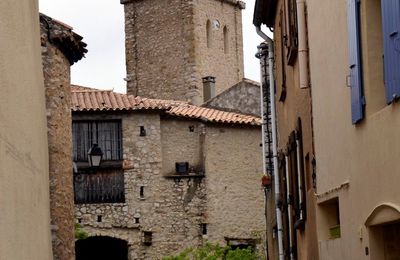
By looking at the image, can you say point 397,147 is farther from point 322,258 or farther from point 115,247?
point 115,247

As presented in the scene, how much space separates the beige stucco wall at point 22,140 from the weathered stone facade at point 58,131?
566 cm

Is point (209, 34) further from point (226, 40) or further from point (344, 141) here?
point (344, 141)

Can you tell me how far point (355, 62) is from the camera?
37.9 feet

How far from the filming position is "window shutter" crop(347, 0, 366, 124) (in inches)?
448

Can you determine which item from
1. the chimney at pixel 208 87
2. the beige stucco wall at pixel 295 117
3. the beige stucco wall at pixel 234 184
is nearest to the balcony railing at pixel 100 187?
the beige stucco wall at pixel 234 184

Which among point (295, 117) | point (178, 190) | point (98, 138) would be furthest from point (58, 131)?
point (178, 190)

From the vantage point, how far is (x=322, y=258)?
14789 mm

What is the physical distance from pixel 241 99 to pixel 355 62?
31902 millimetres

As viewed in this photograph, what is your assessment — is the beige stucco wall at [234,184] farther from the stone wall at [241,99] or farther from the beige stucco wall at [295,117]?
the beige stucco wall at [295,117]

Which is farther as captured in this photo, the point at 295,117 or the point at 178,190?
the point at 178,190

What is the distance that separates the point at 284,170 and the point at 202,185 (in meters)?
17.5

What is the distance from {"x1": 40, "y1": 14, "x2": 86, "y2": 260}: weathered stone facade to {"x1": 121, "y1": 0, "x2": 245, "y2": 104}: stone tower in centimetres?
3254

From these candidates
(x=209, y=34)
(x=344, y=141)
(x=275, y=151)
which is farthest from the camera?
(x=209, y=34)

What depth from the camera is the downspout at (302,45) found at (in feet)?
50.7
